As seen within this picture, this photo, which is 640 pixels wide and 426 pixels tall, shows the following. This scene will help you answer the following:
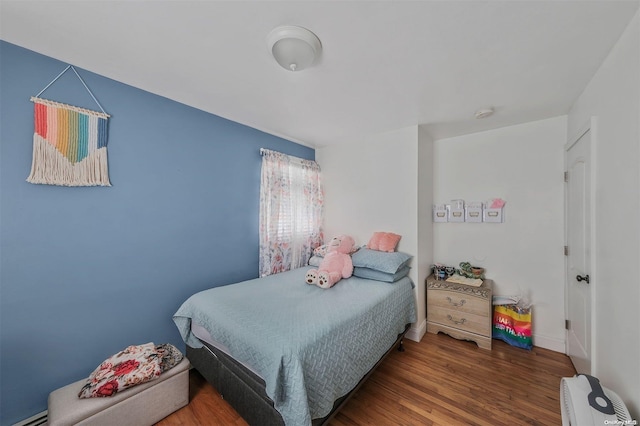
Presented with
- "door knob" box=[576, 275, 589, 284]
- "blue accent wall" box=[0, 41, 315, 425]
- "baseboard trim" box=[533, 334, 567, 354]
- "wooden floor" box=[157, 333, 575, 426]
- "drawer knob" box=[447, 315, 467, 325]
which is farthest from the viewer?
"drawer knob" box=[447, 315, 467, 325]

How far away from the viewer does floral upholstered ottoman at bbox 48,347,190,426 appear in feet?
4.20

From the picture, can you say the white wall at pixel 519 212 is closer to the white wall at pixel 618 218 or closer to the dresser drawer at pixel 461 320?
the dresser drawer at pixel 461 320

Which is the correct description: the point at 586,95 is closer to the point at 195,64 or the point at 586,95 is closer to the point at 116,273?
the point at 195,64

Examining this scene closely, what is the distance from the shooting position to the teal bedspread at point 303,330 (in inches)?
46.9

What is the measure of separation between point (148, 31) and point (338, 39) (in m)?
1.09

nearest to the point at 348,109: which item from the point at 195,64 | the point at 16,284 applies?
the point at 195,64

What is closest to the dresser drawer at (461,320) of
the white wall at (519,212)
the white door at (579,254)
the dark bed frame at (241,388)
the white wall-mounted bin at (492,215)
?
the white wall at (519,212)

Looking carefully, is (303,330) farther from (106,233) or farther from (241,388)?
(106,233)

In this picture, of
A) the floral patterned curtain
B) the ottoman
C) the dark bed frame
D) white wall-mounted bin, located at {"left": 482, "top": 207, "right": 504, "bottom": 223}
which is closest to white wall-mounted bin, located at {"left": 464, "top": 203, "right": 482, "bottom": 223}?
white wall-mounted bin, located at {"left": 482, "top": 207, "right": 504, "bottom": 223}

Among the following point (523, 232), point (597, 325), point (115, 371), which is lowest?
point (115, 371)

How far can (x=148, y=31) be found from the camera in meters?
1.27

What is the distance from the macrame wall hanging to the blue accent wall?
4 cm

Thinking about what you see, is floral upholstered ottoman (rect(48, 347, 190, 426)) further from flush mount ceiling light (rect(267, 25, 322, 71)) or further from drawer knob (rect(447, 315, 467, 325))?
drawer knob (rect(447, 315, 467, 325))

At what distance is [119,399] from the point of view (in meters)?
1.38
